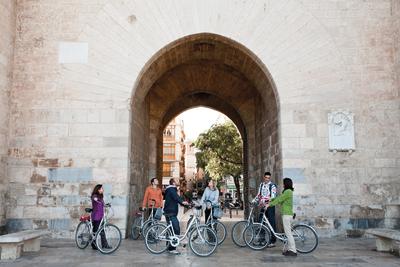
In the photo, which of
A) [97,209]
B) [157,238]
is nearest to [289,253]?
[157,238]

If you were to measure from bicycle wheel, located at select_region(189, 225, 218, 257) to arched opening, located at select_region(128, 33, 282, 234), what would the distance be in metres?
3.11

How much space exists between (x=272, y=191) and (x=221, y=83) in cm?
749

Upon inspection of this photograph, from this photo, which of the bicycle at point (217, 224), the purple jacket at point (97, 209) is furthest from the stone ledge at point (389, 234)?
the purple jacket at point (97, 209)

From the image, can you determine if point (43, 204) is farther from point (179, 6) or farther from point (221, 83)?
point (221, 83)

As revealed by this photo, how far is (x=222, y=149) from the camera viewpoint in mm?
27984

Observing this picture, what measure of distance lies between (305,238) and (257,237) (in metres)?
1.00

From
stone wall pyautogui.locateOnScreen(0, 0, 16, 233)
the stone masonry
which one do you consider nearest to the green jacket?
the stone masonry

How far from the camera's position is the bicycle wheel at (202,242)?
7.17 m

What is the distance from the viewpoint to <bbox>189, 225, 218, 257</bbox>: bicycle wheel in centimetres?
717

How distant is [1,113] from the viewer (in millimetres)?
9172

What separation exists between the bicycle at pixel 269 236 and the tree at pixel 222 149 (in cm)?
1930

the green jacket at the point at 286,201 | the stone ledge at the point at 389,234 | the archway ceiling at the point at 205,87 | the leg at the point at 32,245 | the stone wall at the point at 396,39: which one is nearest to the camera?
the stone ledge at the point at 389,234

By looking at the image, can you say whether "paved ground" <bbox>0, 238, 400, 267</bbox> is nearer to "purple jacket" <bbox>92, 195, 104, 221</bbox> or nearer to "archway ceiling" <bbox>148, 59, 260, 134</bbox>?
"purple jacket" <bbox>92, 195, 104, 221</bbox>

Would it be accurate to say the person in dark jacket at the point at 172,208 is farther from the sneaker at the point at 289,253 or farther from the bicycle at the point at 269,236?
the sneaker at the point at 289,253
